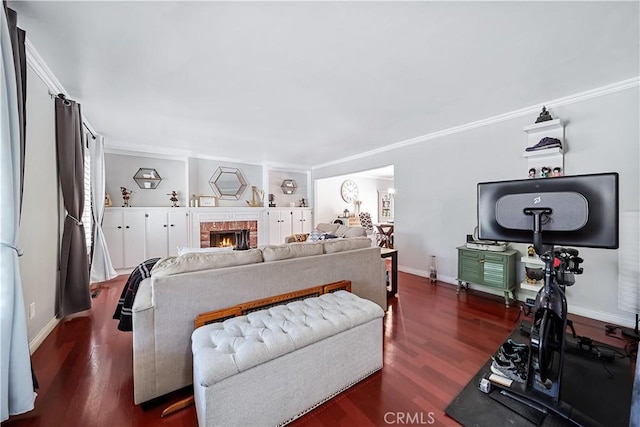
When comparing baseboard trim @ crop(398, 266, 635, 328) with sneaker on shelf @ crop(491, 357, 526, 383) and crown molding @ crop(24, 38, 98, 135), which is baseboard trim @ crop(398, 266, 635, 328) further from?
crown molding @ crop(24, 38, 98, 135)

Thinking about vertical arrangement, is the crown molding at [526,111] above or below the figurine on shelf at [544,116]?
above

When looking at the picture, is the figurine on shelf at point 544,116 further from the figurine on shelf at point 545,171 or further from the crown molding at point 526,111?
the figurine on shelf at point 545,171

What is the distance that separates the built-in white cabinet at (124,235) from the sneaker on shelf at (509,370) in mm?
5240

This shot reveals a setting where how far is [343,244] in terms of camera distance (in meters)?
2.46

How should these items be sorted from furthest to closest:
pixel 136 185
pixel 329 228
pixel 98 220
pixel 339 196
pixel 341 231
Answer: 1. pixel 339 196
2. pixel 329 228
3. pixel 341 231
4. pixel 136 185
5. pixel 98 220

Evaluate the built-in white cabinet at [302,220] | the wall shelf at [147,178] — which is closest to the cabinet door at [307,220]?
the built-in white cabinet at [302,220]

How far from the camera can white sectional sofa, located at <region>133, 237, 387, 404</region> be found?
1455 millimetres

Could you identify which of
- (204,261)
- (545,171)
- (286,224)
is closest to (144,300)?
(204,261)

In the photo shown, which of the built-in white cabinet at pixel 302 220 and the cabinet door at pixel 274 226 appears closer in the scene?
the cabinet door at pixel 274 226

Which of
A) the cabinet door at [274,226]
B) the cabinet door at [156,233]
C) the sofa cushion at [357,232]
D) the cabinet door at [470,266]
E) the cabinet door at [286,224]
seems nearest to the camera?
the cabinet door at [470,266]

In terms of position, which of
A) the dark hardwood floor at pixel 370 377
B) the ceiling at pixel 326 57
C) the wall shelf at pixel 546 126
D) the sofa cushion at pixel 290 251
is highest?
the ceiling at pixel 326 57

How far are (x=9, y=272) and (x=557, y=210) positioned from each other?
2.96 m

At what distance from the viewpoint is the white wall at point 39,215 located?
194 centimetres

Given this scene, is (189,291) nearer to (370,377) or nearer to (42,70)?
(370,377)
